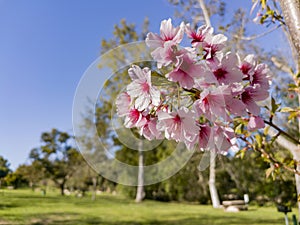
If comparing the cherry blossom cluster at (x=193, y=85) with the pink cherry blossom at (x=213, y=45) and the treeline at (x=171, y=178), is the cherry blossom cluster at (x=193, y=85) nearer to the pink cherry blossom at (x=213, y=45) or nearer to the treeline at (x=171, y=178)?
the pink cherry blossom at (x=213, y=45)

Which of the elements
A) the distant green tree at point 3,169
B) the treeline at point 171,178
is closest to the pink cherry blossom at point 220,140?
the distant green tree at point 3,169

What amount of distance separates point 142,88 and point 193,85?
5cm

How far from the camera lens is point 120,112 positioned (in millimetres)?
304

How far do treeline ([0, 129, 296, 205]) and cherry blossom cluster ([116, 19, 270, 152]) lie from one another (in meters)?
6.90

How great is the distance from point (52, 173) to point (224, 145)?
12.8 m

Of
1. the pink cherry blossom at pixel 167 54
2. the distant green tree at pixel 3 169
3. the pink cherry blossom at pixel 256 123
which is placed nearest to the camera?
the pink cherry blossom at pixel 167 54

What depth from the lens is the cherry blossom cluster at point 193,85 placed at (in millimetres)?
249

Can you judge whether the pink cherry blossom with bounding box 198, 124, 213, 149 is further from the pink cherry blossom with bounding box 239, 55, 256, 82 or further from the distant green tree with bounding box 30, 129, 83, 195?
the distant green tree with bounding box 30, 129, 83, 195

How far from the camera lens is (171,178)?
9461 millimetres

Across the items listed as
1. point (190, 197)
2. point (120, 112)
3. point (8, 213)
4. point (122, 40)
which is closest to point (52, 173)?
point (190, 197)

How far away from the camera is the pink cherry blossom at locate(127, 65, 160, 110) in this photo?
0.85ft

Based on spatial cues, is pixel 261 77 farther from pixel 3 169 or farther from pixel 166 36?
pixel 3 169

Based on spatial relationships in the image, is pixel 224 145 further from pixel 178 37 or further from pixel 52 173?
pixel 52 173

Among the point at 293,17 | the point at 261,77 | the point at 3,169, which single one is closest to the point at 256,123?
the point at 261,77
